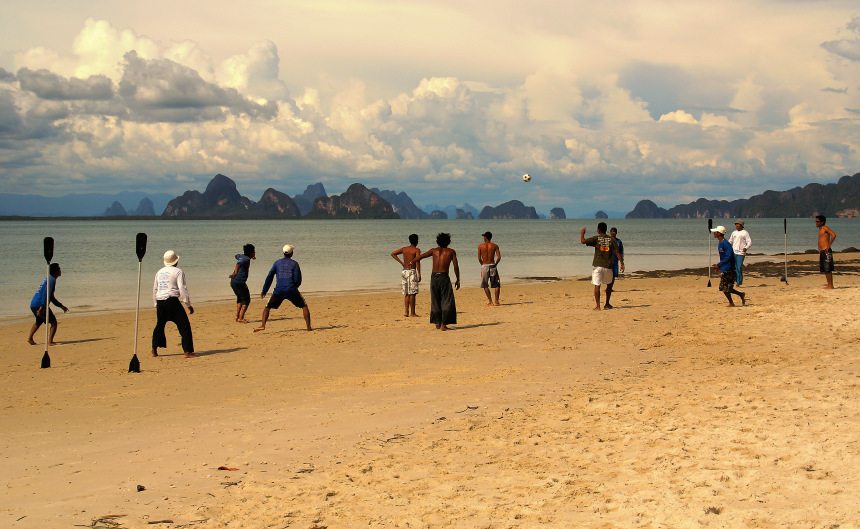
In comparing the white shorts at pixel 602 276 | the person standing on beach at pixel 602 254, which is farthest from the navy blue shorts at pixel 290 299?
the white shorts at pixel 602 276

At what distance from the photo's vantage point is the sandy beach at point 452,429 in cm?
463

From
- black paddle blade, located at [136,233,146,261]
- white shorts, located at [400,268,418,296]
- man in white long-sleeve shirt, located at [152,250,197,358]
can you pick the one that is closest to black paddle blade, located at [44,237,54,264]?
black paddle blade, located at [136,233,146,261]

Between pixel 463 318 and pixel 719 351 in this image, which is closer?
pixel 719 351

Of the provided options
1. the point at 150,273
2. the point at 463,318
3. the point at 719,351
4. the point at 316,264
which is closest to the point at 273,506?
the point at 719,351

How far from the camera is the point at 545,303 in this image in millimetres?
18141

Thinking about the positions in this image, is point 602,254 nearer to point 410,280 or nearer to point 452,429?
point 410,280

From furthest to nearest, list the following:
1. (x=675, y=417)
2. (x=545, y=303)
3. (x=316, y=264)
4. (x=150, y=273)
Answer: (x=316, y=264), (x=150, y=273), (x=545, y=303), (x=675, y=417)

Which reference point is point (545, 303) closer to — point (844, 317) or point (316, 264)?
point (844, 317)

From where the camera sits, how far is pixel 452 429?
658cm

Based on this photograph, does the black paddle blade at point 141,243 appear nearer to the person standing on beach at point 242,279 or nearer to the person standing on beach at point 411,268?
the person standing on beach at point 242,279

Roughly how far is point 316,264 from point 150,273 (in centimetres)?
1004

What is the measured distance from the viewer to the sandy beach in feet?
15.2

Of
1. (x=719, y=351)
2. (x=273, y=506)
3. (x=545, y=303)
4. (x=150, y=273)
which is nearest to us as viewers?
(x=273, y=506)

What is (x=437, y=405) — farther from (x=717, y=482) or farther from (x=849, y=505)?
(x=849, y=505)
